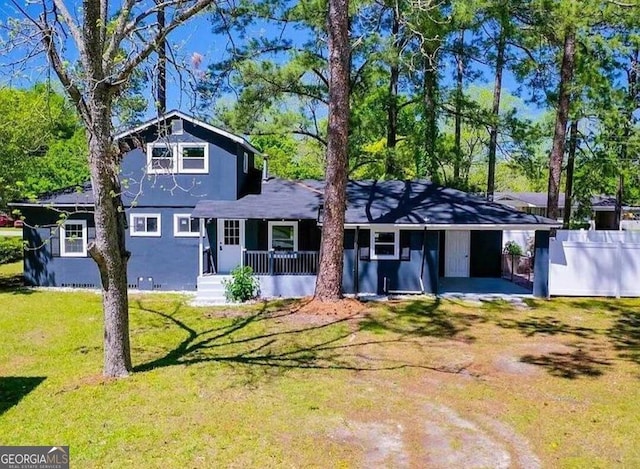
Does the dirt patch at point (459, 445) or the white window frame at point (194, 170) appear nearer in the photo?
the dirt patch at point (459, 445)

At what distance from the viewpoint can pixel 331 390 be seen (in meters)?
7.36

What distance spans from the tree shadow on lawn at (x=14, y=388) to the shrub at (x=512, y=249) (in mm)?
16242

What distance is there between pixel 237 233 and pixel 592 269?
36.0 ft

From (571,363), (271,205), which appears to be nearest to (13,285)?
(271,205)

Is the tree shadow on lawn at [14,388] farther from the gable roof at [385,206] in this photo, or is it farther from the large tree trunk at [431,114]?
the large tree trunk at [431,114]

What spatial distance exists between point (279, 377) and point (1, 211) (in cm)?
1205

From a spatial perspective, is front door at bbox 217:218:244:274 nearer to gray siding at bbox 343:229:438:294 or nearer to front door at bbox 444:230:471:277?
gray siding at bbox 343:229:438:294

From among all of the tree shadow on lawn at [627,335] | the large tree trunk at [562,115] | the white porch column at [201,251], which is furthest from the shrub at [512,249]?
the white porch column at [201,251]

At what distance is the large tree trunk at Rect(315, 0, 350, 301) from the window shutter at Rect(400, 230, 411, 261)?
264 centimetres

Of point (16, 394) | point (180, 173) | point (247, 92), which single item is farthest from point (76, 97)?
point (247, 92)

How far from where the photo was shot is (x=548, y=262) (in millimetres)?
14852

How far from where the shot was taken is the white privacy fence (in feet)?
50.0

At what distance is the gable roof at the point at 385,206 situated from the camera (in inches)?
582

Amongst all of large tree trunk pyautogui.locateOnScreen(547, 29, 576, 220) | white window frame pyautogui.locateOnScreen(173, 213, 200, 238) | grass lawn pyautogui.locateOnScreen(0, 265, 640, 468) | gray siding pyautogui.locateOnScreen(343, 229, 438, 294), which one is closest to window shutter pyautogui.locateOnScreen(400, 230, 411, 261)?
gray siding pyautogui.locateOnScreen(343, 229, 438, 294)
